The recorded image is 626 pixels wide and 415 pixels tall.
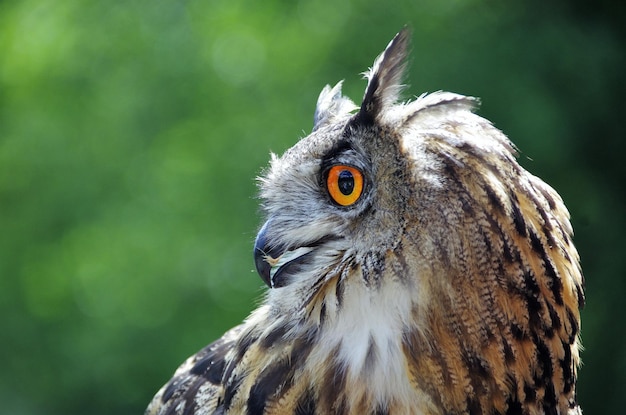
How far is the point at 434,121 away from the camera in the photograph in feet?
5.31

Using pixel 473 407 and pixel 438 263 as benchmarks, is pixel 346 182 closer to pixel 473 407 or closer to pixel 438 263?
pixel 438 263

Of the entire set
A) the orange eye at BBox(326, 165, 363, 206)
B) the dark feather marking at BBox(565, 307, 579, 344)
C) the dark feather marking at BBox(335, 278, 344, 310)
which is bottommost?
the dark feather marking at BBox(565, 307, 579, 344)

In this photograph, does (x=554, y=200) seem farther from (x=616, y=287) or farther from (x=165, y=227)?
(x=165, y=227)

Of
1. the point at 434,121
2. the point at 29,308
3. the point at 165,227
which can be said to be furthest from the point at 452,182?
the point at 29,308

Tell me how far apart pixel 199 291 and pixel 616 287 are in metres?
2.29

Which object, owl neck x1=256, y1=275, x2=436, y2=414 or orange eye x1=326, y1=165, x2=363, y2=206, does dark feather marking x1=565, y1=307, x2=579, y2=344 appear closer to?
owl neck x1=256, y1=275, x2=436, y2=414

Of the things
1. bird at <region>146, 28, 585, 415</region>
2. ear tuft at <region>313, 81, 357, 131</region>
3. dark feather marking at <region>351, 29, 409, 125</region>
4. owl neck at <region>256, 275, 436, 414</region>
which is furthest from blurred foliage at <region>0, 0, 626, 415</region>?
owl neck at <region>256, 275, 436, 414</region>

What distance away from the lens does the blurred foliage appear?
13.7 ft

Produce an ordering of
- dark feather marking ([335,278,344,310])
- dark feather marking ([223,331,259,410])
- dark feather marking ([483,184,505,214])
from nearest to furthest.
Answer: dark feather marking ([483,184,505,214]) < dark feather marking ([335,278,344,310]) < dark feather marking ([223,331,259,410])

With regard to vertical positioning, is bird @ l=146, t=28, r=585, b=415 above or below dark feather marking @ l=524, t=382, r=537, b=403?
above

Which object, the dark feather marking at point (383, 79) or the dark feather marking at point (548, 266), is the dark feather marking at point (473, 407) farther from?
the dark feather marking at point (383, 79)

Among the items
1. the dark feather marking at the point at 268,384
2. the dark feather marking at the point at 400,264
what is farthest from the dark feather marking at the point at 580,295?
the dark feather marking at the point at 268,384

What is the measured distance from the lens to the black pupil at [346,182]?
1600mm

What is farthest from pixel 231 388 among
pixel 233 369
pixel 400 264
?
pixel 400 264
